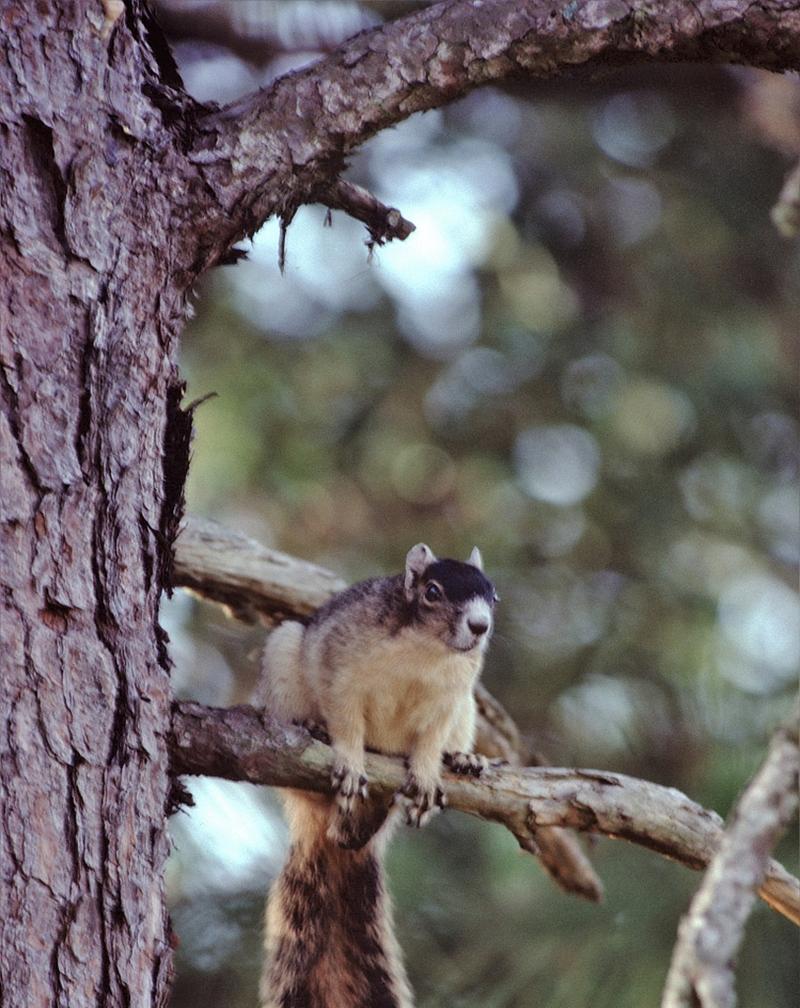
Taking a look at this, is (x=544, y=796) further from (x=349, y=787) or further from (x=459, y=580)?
(x=459, y=580)

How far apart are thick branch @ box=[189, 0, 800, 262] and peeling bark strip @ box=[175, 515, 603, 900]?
95cm

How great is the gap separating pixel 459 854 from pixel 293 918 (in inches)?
70.2

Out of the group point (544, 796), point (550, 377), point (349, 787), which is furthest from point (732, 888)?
point (550, 377)

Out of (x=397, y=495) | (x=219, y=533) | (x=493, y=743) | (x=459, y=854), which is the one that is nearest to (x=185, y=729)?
(x=219, y=533)

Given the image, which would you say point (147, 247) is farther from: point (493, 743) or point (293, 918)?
point (493, 743)

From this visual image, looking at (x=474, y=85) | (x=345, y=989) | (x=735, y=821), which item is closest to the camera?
(x=735, y=821)

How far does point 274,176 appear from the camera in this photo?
2055mm

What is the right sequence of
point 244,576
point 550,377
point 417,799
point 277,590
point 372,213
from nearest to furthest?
point 372,213, point 417,799, point 244,576, point 277,590, point 550,377

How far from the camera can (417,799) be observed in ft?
8.75

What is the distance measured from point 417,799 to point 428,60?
4.34 feet

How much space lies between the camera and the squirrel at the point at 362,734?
2609 mm

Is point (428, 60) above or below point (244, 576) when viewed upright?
above

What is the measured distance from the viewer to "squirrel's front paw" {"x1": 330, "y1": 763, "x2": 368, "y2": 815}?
2391 millimetres

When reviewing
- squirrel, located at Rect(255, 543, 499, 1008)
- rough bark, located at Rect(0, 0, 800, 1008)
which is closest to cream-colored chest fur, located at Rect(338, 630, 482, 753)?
squirrel, located at Rect(255, 543, 499, 1008)
